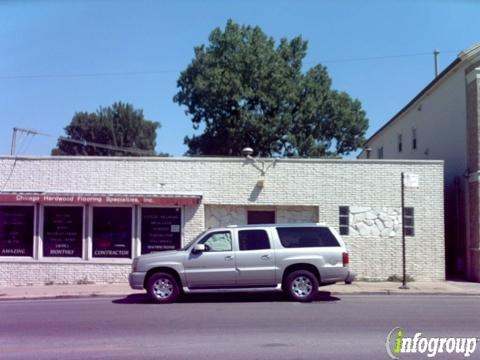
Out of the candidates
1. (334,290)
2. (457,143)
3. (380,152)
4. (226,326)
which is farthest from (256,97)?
(226,326)

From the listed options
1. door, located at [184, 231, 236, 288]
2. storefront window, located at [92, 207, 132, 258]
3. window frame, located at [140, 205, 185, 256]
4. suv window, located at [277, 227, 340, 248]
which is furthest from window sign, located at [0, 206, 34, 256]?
suv window, located at [277, 227, 340, 248]

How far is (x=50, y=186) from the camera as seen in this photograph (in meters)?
19.6

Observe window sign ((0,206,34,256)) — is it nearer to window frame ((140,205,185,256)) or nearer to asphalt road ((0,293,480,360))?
window frame ((140,205,185,256))

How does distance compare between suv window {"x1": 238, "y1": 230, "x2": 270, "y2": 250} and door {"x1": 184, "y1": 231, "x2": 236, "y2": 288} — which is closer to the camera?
door {"x1": 184, "y1": 231, "x2": 236, "y2": 288}

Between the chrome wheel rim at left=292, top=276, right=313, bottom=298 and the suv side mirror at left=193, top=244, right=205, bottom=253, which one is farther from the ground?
Result: the suv side mirror at left=193, top=244, right=205, bottom=253

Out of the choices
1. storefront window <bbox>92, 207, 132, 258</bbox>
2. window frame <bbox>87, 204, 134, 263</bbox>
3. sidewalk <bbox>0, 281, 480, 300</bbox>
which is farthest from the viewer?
storefront window <bbox>92, 207, 132, 258</bbox>

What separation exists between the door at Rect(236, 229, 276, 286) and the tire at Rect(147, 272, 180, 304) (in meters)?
1.54

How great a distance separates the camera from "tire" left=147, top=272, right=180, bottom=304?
14602 mm

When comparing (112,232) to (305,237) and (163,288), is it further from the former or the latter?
(305,237)

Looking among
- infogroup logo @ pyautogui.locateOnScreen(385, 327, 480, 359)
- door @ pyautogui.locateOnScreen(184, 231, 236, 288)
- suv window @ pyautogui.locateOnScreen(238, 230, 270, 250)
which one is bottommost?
infogroup logo @ pyautogui.locateOnScreen(385, 327, 480, 359)

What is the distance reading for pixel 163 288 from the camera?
14648 millimetres

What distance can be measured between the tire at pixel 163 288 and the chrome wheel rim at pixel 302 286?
2.77 m

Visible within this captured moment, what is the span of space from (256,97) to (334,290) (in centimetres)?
2491

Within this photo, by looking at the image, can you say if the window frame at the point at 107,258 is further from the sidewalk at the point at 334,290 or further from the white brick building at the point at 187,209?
the sidewalk at the point at 334,290
